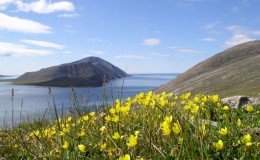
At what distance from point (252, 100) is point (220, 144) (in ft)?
40.2

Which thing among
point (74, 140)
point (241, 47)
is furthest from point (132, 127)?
point (241, 47)

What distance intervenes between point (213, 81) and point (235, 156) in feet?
201

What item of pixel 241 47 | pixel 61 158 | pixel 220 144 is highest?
pixel 241 47

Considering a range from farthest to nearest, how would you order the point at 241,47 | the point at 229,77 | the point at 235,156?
the point at 241,47 < the point at 229,77 < the point at 235,156

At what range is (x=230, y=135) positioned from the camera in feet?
14.4

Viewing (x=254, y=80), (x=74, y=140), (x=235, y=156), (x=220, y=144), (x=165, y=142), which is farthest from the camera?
(x=254, y=80)

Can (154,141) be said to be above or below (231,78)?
below

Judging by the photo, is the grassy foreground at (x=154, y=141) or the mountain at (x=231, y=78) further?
the mountain at (x=231, y=78)

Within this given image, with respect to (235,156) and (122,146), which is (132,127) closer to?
(122,146)

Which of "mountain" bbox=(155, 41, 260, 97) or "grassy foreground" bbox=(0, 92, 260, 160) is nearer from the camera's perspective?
"grassy foreground" bbox=(0, 92, 260, 160)

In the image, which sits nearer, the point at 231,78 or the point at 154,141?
the point at 154,141

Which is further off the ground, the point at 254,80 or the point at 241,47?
the point at 241,47

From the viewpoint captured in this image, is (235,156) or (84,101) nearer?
(235,156)

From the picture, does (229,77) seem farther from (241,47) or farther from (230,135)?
(230,135)
